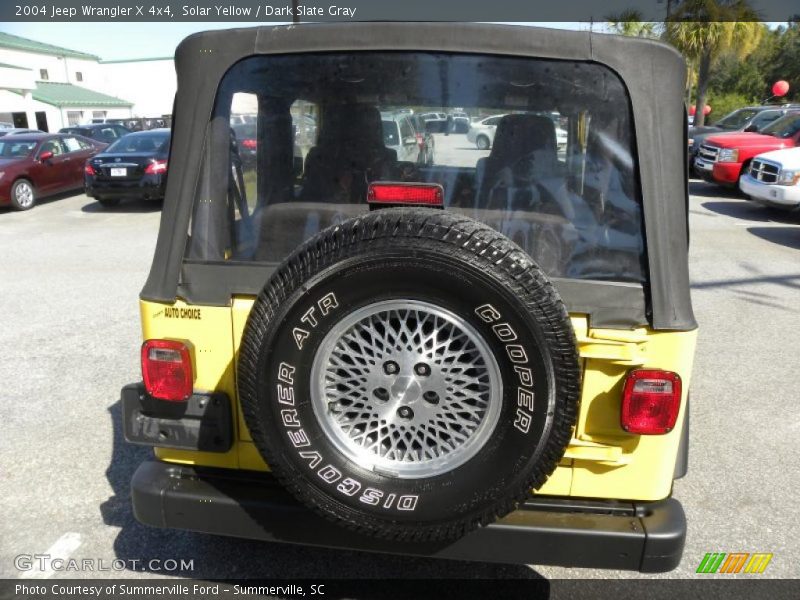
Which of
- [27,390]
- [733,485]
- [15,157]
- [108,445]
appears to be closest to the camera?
[733,485]

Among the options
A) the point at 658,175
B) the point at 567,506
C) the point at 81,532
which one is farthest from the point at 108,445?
the point at 658,175

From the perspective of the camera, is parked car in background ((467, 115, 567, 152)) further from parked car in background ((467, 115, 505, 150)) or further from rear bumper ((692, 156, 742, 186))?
rear bumper ((692, 156, 742, 186))

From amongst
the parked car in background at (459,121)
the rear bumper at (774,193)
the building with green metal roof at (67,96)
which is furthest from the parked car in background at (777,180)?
the building with green metal roof at (67,96)

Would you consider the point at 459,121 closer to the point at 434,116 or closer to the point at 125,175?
the point at 434,116

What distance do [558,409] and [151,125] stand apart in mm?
30979

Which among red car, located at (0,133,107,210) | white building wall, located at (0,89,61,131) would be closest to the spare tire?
red car, located at (0,133,107,210)

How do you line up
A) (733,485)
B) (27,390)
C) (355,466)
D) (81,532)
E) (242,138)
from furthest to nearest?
(27,390)
(733,485)
(81,532)
(242,138)
(355,466)

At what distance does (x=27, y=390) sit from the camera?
4.68m

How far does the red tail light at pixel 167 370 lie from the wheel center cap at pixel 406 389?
32.0 inches

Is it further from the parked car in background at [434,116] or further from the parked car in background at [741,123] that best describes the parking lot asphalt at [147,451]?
the parked car in background at [741,123]

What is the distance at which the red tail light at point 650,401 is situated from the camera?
2.21 meters

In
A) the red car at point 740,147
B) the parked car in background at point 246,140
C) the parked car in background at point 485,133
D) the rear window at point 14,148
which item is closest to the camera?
the parked car in background at point 485,133

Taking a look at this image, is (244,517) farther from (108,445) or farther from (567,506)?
(108,445)

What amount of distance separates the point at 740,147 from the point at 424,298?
13.5 metres
